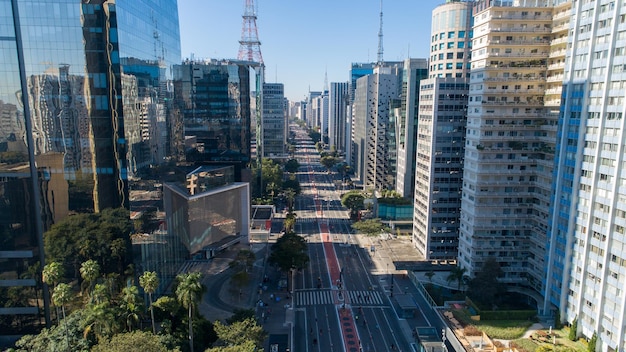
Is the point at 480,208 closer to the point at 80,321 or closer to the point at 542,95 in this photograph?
the point at 542,95

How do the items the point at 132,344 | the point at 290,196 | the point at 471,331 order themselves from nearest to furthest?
→ 1. the point at 132,344
2. the point at 471,331
3. the point at 290,196

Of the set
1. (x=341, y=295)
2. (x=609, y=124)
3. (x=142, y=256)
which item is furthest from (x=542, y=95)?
(x=142, y=256)

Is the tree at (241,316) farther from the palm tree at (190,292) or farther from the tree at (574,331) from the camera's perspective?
the tree at (574,331)

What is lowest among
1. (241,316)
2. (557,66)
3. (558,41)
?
(241,316)

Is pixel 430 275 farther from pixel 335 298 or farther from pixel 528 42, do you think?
pixel 528 42

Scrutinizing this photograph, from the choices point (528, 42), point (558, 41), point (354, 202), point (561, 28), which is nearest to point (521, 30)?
point (528, 42)

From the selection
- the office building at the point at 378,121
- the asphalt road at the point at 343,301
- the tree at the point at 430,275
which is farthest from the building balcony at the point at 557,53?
the office building at the point at 378,121
